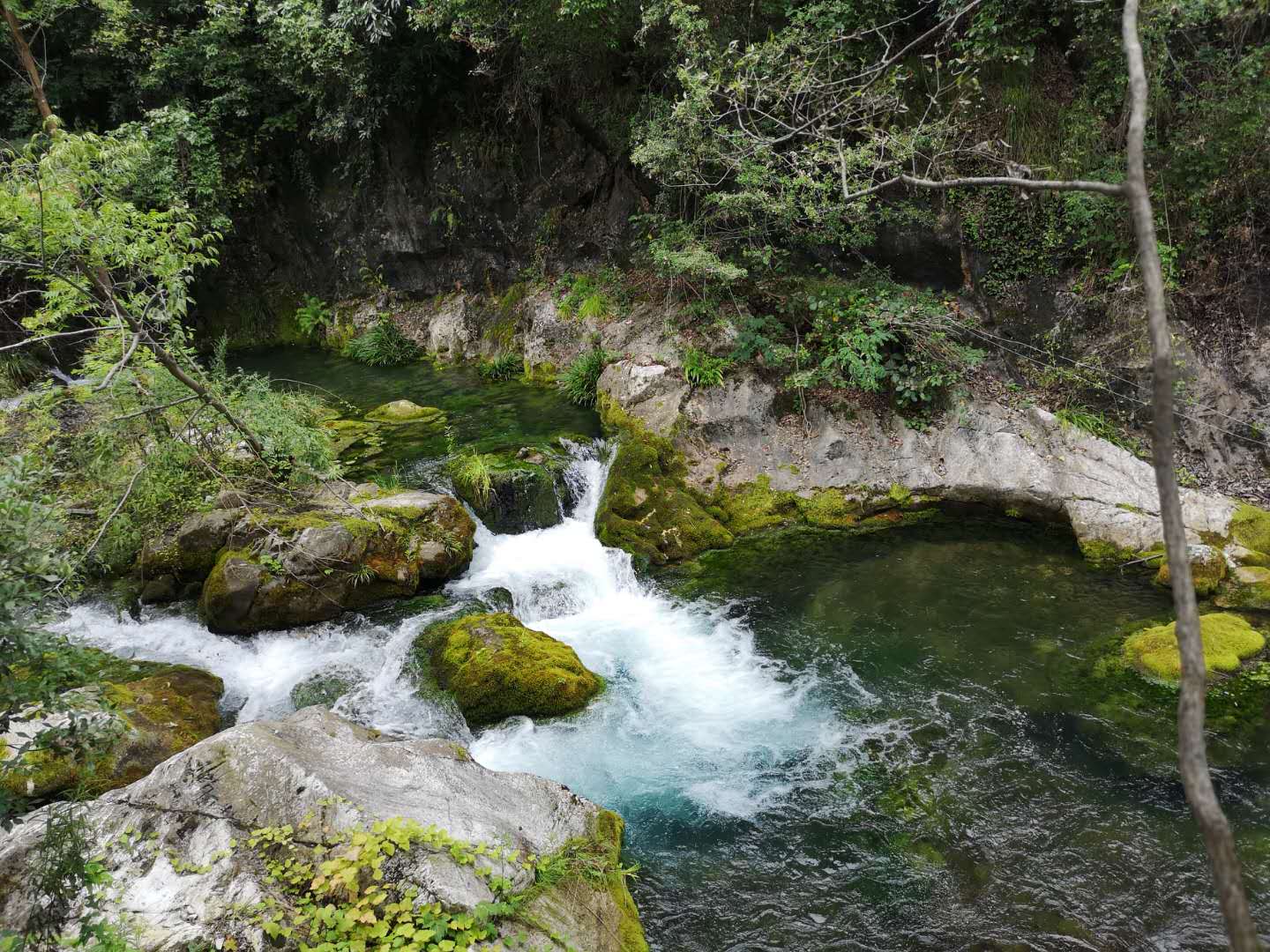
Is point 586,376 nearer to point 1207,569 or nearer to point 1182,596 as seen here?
point 1207,569

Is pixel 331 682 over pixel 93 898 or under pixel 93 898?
under

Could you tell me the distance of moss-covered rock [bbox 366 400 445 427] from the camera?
12453mm

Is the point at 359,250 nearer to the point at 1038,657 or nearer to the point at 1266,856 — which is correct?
the point at 1038,657

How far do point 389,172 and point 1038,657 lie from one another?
17335mm

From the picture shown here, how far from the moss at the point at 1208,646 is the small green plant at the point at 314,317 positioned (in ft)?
61.8

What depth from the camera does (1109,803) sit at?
210 inches

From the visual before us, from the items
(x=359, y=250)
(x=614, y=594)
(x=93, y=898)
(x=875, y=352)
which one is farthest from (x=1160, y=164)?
(x=359, y=250)

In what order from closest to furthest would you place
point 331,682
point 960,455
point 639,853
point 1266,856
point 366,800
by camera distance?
1. point 366,800
2. point 1266,856
3. point 639,853
4. point 331,682
5. point 960,455

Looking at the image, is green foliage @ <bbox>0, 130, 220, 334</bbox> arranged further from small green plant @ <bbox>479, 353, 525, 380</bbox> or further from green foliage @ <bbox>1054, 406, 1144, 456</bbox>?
green foliage @ <bbox>1054, 406, 1144, 456</bbox>

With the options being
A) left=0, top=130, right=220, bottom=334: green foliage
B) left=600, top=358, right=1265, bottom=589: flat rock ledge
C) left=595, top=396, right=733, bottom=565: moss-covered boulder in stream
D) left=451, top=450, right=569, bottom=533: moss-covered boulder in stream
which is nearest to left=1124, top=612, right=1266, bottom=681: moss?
left=600, top=358, right=1265, bottom=589: flat rock ledge

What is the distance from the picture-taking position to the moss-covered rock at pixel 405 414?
1245cm

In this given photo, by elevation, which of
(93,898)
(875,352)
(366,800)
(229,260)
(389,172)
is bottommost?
(366,800)

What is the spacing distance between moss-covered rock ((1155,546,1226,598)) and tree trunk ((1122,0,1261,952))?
19.8 feet

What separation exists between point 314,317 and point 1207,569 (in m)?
19.6
